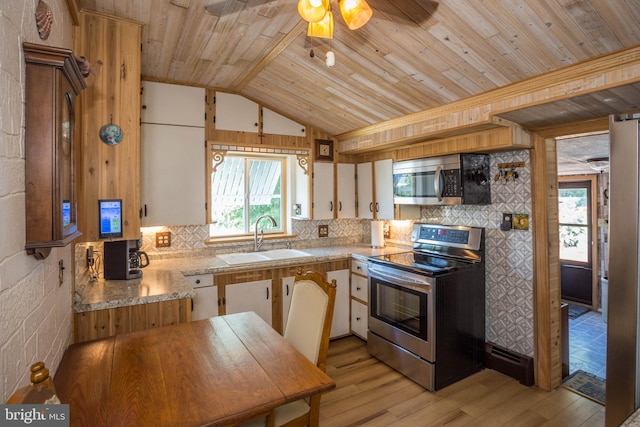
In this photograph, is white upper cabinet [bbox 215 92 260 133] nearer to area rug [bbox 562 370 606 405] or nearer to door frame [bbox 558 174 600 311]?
area rug [bbox 562 370 606 405]

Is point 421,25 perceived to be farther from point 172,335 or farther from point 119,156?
point 172,335

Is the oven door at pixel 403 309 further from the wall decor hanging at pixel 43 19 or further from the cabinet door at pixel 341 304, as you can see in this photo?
the wall decor hanging at pixel 43 19

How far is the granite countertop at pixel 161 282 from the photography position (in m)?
2.01

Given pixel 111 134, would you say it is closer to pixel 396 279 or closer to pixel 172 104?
pixel 172 104

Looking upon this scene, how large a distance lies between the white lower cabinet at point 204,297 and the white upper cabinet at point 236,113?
1487mm

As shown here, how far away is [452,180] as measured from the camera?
9.53 ft

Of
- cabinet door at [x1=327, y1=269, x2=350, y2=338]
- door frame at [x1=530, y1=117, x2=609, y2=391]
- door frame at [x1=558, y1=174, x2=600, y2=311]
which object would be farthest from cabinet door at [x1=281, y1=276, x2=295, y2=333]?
door frame at [x1=558, y1=174, x2=600, y2=311]

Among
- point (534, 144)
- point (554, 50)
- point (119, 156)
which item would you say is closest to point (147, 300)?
point (119, 156)

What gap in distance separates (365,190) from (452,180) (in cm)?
120

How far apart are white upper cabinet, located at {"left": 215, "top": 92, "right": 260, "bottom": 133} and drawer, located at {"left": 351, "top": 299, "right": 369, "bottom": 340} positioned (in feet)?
6.93

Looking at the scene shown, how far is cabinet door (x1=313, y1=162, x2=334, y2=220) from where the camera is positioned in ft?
12.5

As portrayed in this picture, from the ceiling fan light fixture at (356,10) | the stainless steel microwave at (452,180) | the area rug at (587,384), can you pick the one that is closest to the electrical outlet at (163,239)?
the stainless steel microwave at (452,180)

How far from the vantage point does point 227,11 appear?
6.70 feet

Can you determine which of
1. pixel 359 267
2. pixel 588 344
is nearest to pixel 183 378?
pixel 359 267
